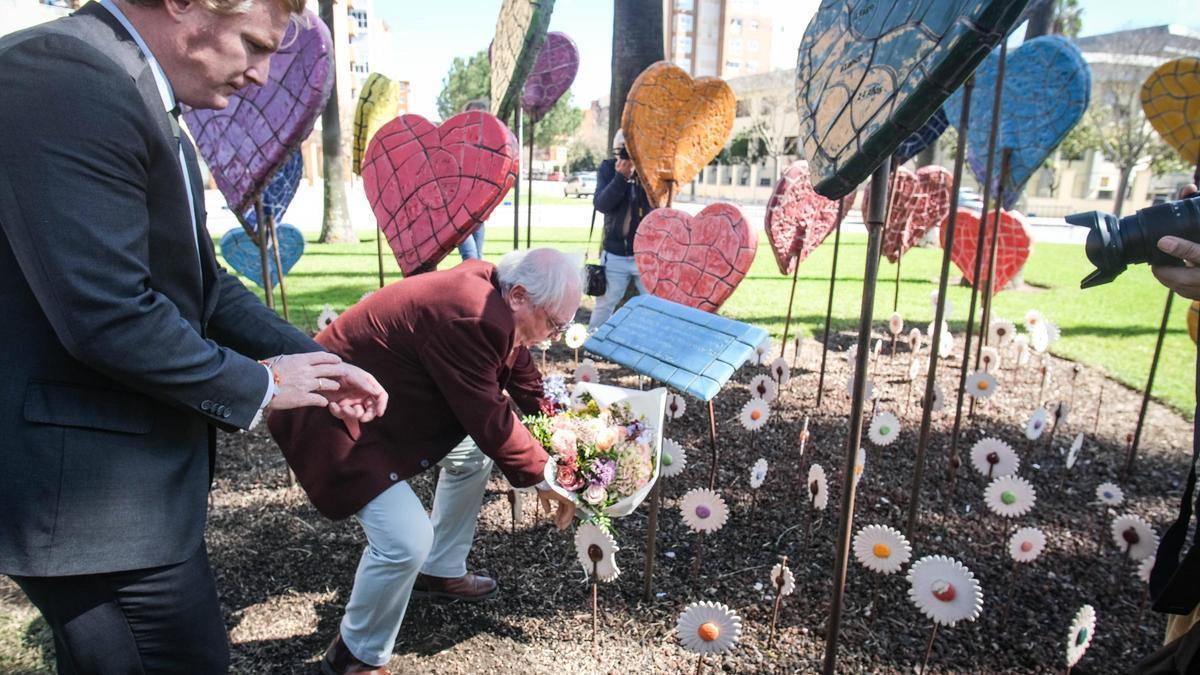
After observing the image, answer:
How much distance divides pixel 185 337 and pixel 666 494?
2.60 meters

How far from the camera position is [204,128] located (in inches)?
109

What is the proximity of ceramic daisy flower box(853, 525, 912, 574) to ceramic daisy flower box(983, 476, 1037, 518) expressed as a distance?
2.07 feet

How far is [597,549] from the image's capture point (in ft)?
6.93

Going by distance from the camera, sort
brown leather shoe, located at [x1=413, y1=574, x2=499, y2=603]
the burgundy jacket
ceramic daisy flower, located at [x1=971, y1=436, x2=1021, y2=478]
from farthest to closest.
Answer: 1. ceramic daisy flower, located at [x1=971, y1=436, x2=1021, y2=478]
2. brown leather shoe, located at [x1=413, y1=574, x2=499, y2=603]
3. the burgundy jacket

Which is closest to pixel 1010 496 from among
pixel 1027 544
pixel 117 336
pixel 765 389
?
pixel 1027 544

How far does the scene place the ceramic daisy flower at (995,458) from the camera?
258cm

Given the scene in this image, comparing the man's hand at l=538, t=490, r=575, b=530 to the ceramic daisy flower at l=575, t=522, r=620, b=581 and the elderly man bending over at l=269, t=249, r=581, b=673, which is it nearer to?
the elderly man bending over at l=269, t=249, r=581, b=673

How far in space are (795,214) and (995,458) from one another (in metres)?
1.86

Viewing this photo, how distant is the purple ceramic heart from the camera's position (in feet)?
16.3

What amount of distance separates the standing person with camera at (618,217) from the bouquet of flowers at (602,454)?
2536 mm

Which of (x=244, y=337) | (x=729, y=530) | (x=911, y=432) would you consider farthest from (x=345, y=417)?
(x=911, y=432)

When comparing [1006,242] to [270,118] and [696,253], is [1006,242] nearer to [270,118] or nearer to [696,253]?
[696,253]

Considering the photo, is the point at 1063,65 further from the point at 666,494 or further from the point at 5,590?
the point at 5,590

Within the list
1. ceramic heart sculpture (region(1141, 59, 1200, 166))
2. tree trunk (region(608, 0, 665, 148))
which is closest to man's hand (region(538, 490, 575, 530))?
ceramic heart sculpture (region(1141, 59, 1200, 166))
